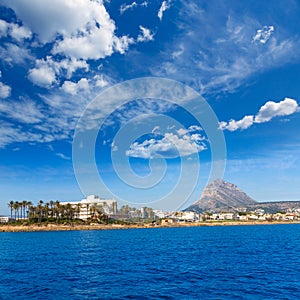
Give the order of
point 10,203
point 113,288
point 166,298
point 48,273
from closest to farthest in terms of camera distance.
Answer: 1. point 166,298
2. point 113,288
3. point 48,273
4. point 10,203

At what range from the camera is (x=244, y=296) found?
87.2ft

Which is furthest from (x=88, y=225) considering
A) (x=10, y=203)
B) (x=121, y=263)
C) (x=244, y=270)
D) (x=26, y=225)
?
(x=244, y=270)

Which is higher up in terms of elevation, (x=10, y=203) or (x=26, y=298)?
(x=10, y=203)

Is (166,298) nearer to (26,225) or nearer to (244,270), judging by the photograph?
(244,270)

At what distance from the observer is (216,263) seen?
44781 millimetres

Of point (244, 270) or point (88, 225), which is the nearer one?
point (244, 270)

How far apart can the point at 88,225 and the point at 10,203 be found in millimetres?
53123

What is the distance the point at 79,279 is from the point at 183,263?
694 inches

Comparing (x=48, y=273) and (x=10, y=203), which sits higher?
(x=10, y=203)

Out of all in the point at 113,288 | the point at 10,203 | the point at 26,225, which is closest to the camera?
the point at 113,288

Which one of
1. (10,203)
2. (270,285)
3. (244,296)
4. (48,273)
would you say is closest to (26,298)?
(48,273)

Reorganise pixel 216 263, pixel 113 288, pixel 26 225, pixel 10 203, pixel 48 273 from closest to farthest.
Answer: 1. pixel 113 288
2. pixel 48 273
3. pixel 216 263
4. pixel 26 225
5. pixel 10 203

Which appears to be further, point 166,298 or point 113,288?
point 113,288

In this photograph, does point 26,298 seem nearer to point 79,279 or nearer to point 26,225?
point 79,279
